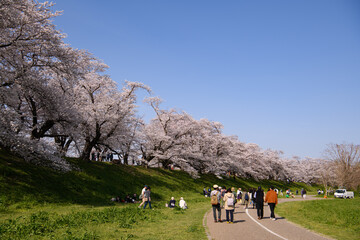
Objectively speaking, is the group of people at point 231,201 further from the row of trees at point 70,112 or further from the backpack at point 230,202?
the row of trees at point 70,112

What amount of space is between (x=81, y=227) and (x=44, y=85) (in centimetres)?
1210

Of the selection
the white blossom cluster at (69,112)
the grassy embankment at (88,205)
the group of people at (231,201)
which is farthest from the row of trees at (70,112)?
the group of people at (231,201)

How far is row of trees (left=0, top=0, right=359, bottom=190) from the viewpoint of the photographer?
16469mm

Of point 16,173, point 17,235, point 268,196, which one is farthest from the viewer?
point 16,173

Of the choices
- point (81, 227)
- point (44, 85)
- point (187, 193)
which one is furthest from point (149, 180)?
point (81, 227)

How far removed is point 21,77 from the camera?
17.2 m

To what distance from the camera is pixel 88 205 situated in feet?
67.7

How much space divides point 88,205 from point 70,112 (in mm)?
7657

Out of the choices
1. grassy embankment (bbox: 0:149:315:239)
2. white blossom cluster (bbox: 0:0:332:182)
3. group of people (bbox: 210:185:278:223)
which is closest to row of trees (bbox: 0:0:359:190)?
white blossom cluster (bbox: 0:0:332:182)

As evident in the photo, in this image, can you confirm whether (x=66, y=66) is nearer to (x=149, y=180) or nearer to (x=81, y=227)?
(x=81, y=227)

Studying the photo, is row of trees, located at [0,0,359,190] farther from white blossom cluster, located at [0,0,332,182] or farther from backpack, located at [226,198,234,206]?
backpack, located at [226,198,234,206]

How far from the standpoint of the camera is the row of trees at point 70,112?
1647 centimetres

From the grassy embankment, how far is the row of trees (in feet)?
9.08

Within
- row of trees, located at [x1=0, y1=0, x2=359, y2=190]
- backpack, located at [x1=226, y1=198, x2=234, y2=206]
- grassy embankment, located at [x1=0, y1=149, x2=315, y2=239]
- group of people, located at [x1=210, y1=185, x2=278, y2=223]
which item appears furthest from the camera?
row of trees, located at [x1=0, y1=0, x2=359, y2=190]
